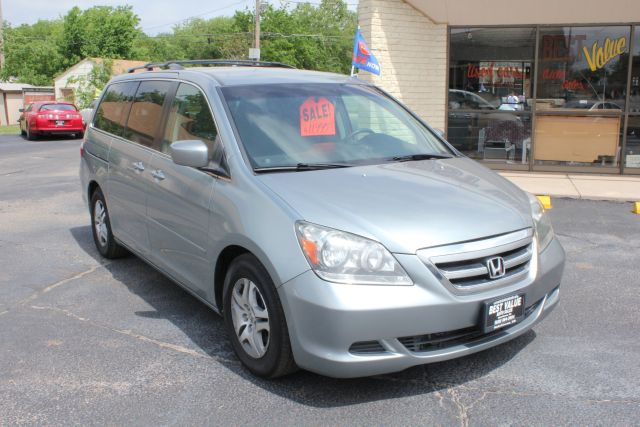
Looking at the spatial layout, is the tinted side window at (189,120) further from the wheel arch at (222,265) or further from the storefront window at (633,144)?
the storefront window at (633,144)

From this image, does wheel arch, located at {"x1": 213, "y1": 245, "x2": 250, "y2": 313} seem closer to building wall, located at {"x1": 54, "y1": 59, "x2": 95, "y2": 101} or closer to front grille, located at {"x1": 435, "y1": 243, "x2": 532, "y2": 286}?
front grille, located at {"x1": 435, "y1": 243, "x2": 532, "y2": 286}

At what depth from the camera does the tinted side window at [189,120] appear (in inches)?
172

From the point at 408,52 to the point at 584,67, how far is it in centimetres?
304

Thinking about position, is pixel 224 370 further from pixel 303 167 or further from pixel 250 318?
pixel 303 167

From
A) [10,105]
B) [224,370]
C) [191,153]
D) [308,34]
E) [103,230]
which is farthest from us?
[308,34]

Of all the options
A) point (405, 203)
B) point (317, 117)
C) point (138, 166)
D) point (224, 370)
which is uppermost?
point (317, 117)

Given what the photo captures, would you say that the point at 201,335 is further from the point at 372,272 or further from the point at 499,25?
the point at 499,25

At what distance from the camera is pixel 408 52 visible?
11.8 meters

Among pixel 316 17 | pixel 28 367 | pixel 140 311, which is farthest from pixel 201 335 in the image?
pixel 316 17

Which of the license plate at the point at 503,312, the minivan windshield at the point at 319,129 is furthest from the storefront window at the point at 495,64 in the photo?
the license plate at the point at 503,312

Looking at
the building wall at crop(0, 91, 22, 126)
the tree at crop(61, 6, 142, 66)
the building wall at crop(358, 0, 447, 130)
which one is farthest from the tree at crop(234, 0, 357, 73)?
the building wall at crop(358, 0, 447, 130)

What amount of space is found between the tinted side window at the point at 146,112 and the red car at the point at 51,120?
20.3m

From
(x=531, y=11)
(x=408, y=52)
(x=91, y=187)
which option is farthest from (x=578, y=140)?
(x=91, y=187)

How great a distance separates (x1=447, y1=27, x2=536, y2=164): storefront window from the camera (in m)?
11.6
